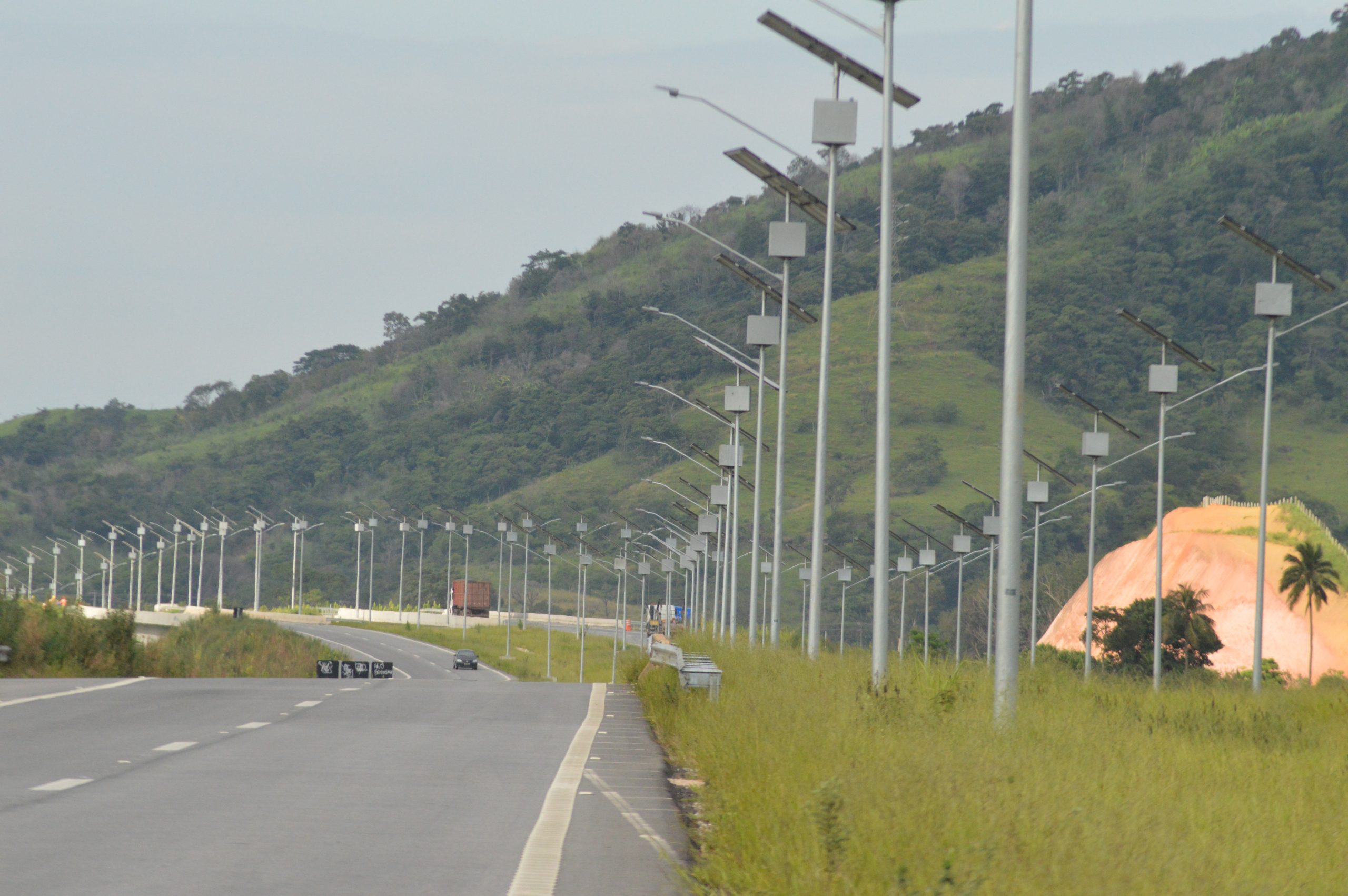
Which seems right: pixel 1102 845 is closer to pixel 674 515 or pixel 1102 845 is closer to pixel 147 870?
pixel 147 870

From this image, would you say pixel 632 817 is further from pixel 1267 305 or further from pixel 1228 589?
pixel 1228 589

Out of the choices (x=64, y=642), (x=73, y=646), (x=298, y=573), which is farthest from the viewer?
(x=298, y=573)

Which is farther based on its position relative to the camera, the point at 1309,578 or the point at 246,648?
the point at 1309,578

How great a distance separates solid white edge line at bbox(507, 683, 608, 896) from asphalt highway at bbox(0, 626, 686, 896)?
0.03 metres

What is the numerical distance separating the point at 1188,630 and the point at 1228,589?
21.2 metres

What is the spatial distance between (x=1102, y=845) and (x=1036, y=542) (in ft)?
162

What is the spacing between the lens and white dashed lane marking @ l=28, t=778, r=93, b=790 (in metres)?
13.3

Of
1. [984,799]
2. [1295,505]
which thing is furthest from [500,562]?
[984,799]

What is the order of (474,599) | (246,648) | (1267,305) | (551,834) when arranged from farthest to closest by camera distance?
1. (474,599)
2. (246,648)
3. (1267,305)
4. (551,834)

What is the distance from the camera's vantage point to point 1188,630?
314 ft

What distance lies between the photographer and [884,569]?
21625 mm

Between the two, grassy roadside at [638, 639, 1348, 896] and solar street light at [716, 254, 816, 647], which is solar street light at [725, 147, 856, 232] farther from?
grassy roadside at [638, 639, 1348, 896]

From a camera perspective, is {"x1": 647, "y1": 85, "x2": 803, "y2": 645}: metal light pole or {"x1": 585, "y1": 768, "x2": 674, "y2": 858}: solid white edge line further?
{"x1": 647, "y1": 85, "x2": 803, "y2": 645}: metal light pole

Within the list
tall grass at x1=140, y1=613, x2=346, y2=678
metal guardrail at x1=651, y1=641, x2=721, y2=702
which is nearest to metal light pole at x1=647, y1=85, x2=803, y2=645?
metal guardrail at x1=651, y1=641, x2=721, y2=702
